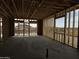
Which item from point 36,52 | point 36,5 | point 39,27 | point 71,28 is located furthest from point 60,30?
point 39,27

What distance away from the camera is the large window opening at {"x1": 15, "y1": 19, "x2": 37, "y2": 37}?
18703 mm

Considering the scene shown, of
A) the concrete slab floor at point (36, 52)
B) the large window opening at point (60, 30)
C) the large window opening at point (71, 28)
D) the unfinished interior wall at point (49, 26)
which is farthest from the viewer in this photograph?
the unfinished interior wall at point (49, 26)

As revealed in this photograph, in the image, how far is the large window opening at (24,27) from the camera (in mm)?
18703

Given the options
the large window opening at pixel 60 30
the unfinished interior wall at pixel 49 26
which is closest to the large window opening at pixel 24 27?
the unfinished interior wall at pixel 49 26

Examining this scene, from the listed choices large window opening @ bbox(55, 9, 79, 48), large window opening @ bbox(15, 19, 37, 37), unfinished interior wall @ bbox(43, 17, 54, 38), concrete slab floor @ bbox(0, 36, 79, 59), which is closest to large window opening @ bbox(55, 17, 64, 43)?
large window opening @ bbox(55, 9, 79, 48)

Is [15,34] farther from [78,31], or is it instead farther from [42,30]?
[78,31]

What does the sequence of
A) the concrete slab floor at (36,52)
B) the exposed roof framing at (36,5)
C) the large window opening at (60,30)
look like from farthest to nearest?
1. the large window opening at (60,30)
2. the exposed roof framing at (36,5)
3. the concrete slab floor at (36,52)

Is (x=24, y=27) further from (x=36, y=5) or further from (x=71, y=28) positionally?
(x=71, y=28)

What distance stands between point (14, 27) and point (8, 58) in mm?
13595

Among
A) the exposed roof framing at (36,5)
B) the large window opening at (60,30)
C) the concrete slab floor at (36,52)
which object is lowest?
the concrete slab floor at (36,52)

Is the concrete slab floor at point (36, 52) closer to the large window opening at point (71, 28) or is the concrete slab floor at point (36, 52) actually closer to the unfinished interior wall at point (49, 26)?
the large window opening at point (71, 28)

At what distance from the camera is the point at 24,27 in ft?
62.2

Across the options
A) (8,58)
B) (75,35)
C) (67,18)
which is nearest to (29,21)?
(67,18)

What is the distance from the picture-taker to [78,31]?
27.3 feet
